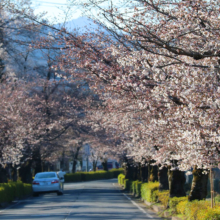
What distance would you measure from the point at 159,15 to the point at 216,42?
2.33 meters

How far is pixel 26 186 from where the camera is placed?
26.0 meters

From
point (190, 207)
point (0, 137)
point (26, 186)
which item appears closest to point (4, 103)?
point (0, 137)

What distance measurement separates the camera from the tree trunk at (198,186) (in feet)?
38.1

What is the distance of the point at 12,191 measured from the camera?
20.8 m

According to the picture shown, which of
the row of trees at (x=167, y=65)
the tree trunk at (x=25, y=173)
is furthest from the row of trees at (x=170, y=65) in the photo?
the tree trunk at (x=25, y=173)

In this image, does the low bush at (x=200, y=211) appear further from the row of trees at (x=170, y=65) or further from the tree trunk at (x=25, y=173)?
the tree trunk at (x=25, y=173)

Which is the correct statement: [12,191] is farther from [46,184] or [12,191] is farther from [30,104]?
[30,104]

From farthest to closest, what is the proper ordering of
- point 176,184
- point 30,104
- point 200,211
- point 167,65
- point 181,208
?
point 30,104
point 176,184
point 181,208
point 200,211
point 167,65

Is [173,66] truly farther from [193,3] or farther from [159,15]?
[193,3]

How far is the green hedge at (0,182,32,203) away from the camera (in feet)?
60.6

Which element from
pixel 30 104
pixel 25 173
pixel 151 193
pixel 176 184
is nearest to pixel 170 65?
pixel 176 184

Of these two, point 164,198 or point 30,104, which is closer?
point 164,198

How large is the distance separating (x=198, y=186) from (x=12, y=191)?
12.3 metres

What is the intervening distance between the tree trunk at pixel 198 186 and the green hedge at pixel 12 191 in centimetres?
989
